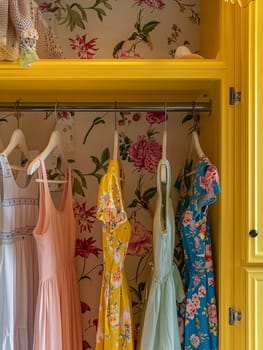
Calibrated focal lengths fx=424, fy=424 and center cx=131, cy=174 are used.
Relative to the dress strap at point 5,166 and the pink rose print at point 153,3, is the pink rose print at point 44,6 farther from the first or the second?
the dress strap at point 5,166

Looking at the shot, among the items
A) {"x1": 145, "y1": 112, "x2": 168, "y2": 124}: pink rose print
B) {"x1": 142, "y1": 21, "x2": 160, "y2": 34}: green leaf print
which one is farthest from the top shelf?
{"x1": 142, "y1": 21, "x2": 160, "y2": 34}: green leaf print

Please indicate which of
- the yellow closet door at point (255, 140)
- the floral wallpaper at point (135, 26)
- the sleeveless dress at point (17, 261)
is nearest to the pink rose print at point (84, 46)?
the floral wallpaper at point (135, 26)

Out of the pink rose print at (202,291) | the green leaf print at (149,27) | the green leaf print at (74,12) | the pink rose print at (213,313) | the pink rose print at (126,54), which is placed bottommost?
the pink rose print at (213,313)

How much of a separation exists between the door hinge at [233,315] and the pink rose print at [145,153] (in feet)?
1.87

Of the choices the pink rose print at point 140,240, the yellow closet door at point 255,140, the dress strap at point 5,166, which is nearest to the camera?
the yellow closet door at point 255,140

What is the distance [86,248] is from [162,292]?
428 millimetres

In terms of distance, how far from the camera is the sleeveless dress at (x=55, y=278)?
1.18m

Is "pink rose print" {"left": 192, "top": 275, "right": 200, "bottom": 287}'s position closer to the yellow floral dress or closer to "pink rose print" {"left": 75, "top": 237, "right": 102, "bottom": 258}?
the yellow floral dress

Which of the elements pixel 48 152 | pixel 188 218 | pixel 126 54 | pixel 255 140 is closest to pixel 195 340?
pixel 188 218

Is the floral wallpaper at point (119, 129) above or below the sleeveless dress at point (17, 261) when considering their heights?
above

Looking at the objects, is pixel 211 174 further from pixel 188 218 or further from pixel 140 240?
pixel 140 240

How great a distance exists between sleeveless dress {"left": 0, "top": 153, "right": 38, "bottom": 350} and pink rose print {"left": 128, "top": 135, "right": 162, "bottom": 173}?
1.24 ft

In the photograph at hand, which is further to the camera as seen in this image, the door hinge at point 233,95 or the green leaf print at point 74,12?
the green leaf print at point 74,12

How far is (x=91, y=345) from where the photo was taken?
4.93ft
